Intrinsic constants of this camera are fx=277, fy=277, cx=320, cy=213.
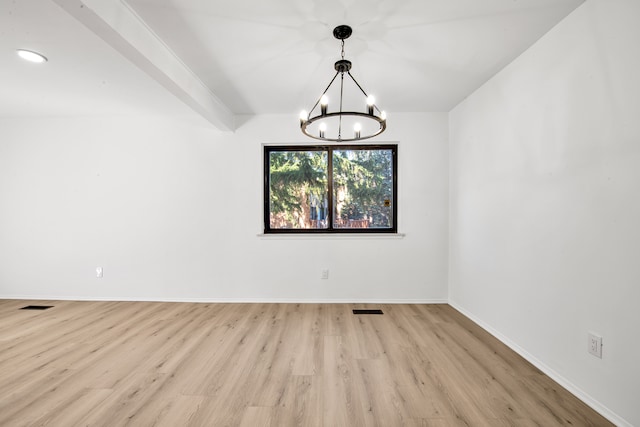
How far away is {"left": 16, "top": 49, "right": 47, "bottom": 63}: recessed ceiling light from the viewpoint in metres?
2.19

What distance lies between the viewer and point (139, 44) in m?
1.89

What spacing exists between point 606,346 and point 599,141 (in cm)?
121

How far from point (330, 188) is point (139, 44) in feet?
8.08

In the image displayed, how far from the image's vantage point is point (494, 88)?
2686mm

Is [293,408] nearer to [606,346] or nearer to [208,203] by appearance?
[606,346]

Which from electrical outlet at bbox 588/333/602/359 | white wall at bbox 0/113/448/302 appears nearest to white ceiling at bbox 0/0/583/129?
white wall at bbox 0/113/448/302

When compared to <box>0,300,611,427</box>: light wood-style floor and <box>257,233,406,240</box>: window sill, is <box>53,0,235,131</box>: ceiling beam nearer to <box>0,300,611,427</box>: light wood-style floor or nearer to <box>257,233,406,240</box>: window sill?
<box>257,233,406,240</box>: window sill

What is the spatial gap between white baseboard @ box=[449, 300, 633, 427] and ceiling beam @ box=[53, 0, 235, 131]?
3.64 m

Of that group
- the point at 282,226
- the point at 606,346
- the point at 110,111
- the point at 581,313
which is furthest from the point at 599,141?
the point at 110,111

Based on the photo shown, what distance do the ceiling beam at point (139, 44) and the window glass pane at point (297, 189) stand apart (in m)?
1.18

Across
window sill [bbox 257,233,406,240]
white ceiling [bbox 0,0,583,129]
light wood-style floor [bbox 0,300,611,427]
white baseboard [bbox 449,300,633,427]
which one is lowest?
light wood-style floor [bbox 0,300,611,427]

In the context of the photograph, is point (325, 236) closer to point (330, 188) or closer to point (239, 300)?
point (330, 188)

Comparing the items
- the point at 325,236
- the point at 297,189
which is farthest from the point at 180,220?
the point at 325,236

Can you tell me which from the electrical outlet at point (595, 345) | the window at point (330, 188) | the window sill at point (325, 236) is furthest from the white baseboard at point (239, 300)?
the electrical outlet at point (595, 345)
